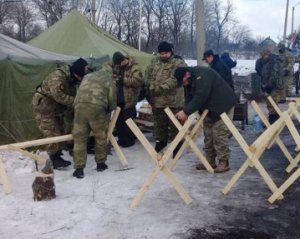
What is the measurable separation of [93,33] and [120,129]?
20.2 ft

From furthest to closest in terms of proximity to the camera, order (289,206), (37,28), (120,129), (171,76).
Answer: (37,28), (120,129), (171,76), (289,206)

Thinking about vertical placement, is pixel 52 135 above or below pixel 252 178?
above

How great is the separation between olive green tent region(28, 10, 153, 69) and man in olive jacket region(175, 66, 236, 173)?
6719mm

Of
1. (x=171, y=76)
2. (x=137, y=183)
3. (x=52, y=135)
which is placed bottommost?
(x=137, y=183)

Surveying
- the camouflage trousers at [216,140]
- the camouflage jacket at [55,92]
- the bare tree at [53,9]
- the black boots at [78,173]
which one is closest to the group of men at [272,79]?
the camouflage trousers at [216,140]

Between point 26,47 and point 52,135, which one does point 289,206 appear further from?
point 26,47

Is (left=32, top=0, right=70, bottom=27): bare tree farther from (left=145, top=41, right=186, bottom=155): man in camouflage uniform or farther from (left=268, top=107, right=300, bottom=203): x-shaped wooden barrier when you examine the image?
(left=268, top=107, right=300, bottom=203): x-shaped wooden barrier

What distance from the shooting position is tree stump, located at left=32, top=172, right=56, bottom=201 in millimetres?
5645

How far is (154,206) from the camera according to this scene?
5.50 meters

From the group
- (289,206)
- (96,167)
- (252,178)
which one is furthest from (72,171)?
(289,206)

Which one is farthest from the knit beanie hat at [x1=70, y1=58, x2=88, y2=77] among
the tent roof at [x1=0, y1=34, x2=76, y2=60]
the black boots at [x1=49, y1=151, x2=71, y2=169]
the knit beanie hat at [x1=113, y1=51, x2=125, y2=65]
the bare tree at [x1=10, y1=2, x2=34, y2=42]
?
the bare tree at [x1=10, y1=2, x2=34, y2=42]

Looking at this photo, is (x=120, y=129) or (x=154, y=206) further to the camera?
(x=120, y=129)

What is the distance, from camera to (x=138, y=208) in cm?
544

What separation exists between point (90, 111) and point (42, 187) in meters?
1.42
